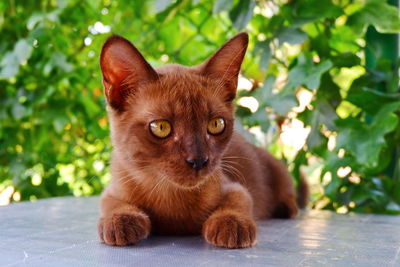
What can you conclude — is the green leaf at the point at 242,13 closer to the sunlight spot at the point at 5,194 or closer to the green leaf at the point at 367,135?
the green leaf at the point at 367,135

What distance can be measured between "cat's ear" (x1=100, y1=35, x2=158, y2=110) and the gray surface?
36 centimetres

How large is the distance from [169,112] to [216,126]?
14cm

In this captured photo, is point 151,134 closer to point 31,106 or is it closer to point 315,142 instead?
point 315,142

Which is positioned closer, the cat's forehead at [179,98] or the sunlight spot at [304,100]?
the cat's forehead at [179,98]

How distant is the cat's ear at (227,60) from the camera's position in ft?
3.93

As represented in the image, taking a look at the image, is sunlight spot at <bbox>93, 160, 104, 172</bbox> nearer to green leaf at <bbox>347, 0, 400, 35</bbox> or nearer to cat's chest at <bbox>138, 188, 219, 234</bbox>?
cat's chest at <bbox>138, 188, 219, 234</bbox>

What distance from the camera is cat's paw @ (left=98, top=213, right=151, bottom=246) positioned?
1028mm

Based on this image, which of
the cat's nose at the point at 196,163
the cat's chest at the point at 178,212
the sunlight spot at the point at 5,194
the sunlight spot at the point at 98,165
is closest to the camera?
the cat's nose at the point at 196,163

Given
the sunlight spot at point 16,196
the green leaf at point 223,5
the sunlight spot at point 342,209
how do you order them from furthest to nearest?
the sunlight spot at point 16,196 → the sunlight spot at point 342,209 → the green leaf at point 223,5

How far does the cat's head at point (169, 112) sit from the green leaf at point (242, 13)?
37 centimetres

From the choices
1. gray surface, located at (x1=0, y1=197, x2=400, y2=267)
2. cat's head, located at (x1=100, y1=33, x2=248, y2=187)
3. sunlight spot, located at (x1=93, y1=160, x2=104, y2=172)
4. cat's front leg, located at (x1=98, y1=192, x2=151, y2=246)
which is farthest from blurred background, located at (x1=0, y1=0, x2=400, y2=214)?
cat's front leg, located at (x1=98, y1=192, x2=151, y2=246)

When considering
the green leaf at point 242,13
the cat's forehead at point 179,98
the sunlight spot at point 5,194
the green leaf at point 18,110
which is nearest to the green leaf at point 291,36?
the green leaf at point 242,13

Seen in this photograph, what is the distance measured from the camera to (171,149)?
1033 mm

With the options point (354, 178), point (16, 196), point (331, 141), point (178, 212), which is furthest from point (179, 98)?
point (16, 196)
